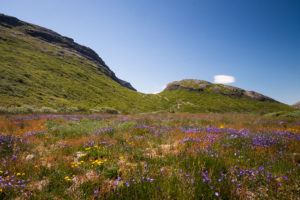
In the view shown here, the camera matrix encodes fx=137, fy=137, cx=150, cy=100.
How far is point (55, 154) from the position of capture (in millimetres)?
4109

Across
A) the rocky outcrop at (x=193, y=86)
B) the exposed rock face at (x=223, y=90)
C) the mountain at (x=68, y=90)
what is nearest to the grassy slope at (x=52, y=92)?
the mountain at (x=68, y=90)

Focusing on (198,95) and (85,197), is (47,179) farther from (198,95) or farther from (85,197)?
(198,95)

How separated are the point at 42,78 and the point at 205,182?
51641mm

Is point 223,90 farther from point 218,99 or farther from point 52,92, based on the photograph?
point 52,92

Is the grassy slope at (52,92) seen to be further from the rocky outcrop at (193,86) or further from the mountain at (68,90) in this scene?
the rocky outcrop at (193,86)

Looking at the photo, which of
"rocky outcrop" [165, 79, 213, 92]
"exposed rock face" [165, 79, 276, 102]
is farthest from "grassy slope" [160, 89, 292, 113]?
"rocky outcrop" [165, 79, 213, 92]

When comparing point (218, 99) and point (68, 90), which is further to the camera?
point (218, 99)

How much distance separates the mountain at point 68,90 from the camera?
95.9 feet

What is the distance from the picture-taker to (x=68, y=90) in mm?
42594

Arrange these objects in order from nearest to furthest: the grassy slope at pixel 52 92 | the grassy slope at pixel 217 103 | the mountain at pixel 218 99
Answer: the grassy slope at pixel 52 92
the grassy slope at pixel 217 103
the mountain at pixel 218 99

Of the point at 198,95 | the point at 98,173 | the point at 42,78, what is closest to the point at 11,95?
the point at 42,78

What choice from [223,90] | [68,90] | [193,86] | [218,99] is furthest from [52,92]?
[223,90]

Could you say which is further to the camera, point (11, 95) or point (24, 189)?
point (11, 95)

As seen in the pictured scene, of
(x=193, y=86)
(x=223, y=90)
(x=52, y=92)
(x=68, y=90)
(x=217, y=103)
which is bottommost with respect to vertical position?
(x=52, y=92)
